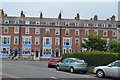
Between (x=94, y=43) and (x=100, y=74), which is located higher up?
(x=94, y=43)

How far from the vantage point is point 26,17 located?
6125 cm

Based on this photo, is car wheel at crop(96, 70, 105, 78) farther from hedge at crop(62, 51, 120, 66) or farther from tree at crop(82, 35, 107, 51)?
tree at crop(82, 35, 107, 51)

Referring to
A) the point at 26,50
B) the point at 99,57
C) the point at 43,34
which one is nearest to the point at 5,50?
the point at 26,50

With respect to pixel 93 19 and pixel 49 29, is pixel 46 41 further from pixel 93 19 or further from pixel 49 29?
pixel 93 19

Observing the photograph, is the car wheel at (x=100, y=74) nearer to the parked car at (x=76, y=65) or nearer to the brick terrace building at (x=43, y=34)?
the parked car at (x=76, y=65)

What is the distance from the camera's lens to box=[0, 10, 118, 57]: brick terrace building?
56.5 metres

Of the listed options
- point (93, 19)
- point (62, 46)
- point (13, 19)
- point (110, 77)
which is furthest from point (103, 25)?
point (110, 77)

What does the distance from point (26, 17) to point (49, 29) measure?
27.0ft

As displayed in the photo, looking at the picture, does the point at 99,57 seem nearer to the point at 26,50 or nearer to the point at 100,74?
the point at 100,74

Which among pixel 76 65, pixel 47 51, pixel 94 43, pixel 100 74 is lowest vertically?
pixel 100 74

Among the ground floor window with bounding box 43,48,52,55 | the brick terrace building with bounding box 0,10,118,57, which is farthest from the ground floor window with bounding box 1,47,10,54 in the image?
the ground floor window with bounding box 43,48,52,55

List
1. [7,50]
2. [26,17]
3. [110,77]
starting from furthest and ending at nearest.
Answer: [26,17], [7,50], [110,77]

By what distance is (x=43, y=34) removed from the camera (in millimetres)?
57812

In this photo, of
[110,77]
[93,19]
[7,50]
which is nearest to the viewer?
[110,77]
